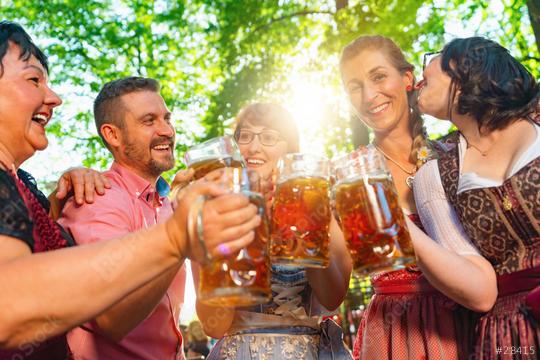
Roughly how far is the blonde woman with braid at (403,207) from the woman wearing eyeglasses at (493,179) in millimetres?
101

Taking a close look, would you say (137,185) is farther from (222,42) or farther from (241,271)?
(222,42)

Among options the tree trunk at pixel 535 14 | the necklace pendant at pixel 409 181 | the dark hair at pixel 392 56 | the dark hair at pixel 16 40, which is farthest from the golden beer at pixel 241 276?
the tree trunk at pixel 535 14

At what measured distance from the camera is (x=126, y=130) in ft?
9.48

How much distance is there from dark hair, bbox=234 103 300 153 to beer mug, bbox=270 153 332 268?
1.05m

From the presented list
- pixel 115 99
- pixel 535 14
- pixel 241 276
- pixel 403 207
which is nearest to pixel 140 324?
pixel 241 276

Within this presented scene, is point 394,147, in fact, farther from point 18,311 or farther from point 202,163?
point 18,311

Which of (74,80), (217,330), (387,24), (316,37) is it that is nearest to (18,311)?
(217,330)

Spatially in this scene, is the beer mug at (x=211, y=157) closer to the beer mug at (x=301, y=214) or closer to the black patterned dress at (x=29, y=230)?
the beer mug at (x=301, y=214)

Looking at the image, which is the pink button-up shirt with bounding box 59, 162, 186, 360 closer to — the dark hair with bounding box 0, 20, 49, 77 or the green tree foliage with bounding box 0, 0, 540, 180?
the dark hair with bounding box 0, 20, 49, 77

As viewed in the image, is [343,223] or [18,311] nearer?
[18,311]

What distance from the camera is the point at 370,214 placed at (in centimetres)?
121

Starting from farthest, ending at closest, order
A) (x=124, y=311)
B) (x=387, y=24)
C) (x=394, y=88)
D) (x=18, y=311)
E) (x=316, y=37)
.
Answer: (x=316, y=37), (x=387, y=24), (x=394, y=88), (x=124, y=311), (x=18, y=311)

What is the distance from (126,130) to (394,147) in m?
1.47

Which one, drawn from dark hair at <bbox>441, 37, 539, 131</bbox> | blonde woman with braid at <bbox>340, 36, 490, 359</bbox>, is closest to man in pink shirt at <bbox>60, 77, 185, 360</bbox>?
blonde woman with braid at <bbox>340, 36, 490, 359</bbox>
